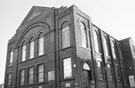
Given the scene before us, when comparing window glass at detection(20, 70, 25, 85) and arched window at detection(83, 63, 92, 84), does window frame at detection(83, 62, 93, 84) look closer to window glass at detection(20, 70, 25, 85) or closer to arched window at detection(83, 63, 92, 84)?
arched window at detection(83, 63, 92, 84)

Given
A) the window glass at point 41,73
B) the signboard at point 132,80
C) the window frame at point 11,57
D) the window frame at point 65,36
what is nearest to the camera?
the window frame at point 65,36

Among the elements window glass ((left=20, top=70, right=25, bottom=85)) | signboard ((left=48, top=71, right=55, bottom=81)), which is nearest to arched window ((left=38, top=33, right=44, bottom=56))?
signboard ((left=48, top=71, right=55, bottom=81))

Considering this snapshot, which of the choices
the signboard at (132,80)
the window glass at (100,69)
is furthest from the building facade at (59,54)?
the signboard at (132,80)

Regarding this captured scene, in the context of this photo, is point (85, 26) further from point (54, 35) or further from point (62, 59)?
point (62, 59)

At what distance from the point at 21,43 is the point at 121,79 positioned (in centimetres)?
1611

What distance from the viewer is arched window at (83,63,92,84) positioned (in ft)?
47.0

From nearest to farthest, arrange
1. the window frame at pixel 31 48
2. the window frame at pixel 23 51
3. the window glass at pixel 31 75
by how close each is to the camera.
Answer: the window glass at pixel 31 75 → the window frame at pixel 31 48 → the window frame at pixel 23 51

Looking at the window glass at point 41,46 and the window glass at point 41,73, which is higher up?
the window glass at point 41,46

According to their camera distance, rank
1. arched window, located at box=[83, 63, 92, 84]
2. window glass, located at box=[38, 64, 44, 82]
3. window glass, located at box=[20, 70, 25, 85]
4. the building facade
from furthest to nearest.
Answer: window glass, located at box=[20, 70, 25, 85]
window glass, located at box=[38, 64, 44, 82]
the building facade
arched window, located at box=[83, 63, 92, 84]

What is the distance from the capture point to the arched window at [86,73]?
47.0 ft

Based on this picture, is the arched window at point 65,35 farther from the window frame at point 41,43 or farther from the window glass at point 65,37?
the window frame at point 41,43

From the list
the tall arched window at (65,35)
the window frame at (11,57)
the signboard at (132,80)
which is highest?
the tall arched window at (65,35)

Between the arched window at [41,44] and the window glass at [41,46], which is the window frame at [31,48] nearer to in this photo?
the arched window at [41,44]

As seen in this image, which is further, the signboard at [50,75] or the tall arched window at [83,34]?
the tall arched window at [83,34]
